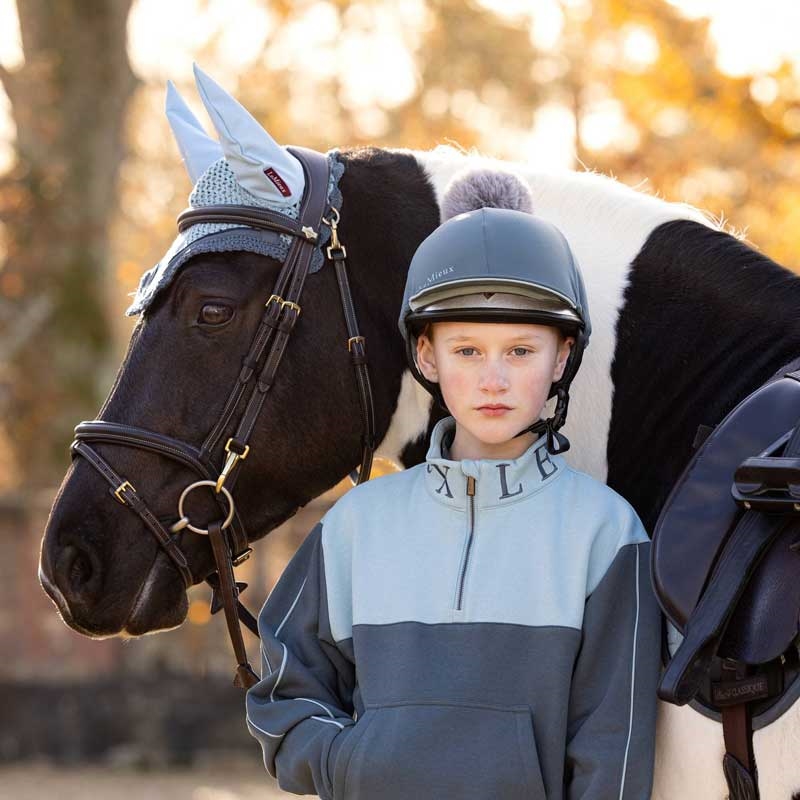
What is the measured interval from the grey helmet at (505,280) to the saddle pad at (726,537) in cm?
35

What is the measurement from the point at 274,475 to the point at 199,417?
245 millimetres

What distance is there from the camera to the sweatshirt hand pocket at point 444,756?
2.24 m

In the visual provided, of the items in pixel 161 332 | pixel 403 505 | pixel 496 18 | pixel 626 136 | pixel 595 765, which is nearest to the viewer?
pixel 595 765

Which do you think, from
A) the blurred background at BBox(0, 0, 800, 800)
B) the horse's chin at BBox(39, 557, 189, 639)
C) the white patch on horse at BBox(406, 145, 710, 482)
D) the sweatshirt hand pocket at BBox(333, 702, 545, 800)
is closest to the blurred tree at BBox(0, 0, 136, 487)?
the blurred background at BBox(0, 0, 800, 800)

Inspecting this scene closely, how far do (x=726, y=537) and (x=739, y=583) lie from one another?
12 cm

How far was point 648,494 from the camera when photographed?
2738 mm

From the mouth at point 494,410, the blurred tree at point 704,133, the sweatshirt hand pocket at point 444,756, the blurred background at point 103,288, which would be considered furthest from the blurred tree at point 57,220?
the sweatshirt hand pocket at point 444,756

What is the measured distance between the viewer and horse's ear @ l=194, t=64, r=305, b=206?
294cm

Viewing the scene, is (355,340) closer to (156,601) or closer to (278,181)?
(278,181)

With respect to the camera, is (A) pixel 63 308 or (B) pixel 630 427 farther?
(A) pixel 63 308

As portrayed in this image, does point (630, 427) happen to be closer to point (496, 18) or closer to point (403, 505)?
point (403, 505)

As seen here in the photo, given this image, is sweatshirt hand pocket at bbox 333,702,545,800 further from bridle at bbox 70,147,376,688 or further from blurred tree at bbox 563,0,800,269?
blurred tree at bbox 563,0,800,269

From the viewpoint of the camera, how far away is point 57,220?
11.0m

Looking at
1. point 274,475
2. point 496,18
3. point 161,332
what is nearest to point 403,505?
point 274,475
